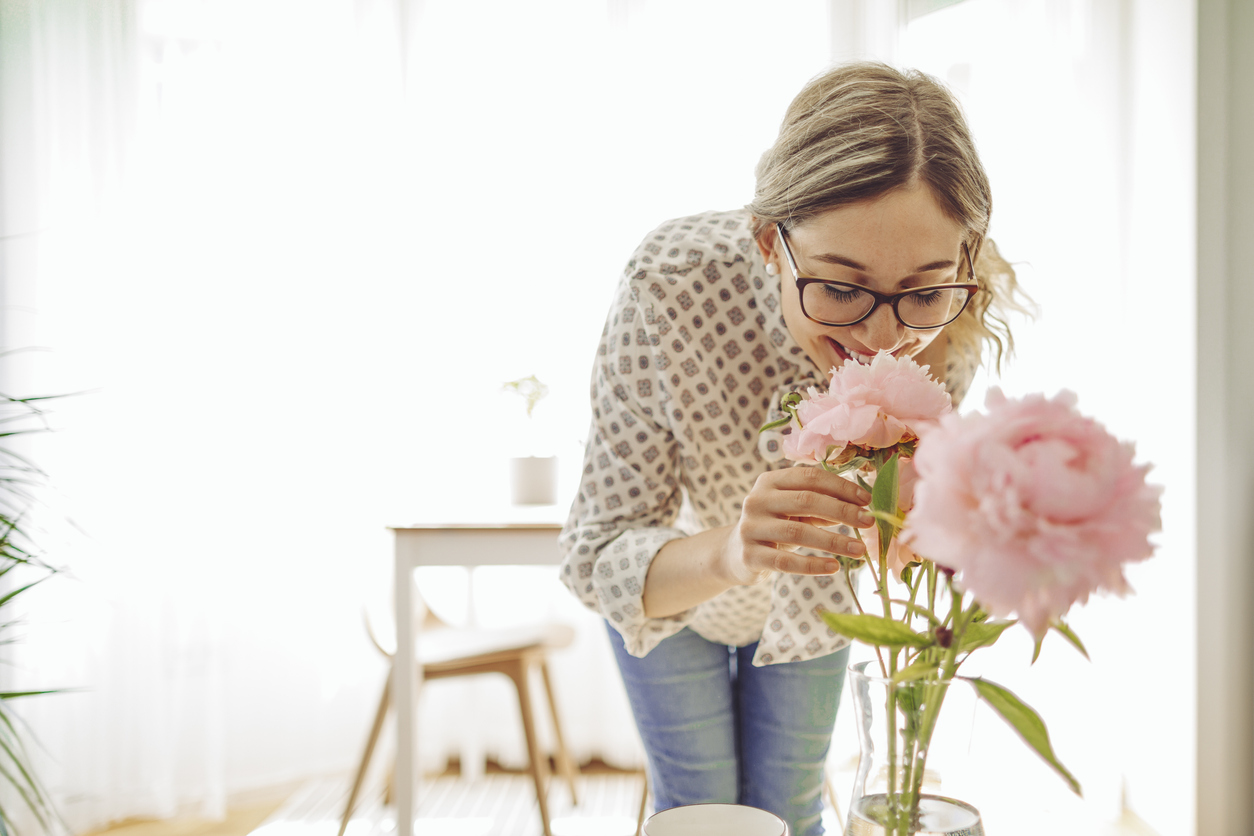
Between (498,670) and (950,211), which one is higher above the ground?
(950,211)

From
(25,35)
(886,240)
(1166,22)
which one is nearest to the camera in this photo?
(886,240)

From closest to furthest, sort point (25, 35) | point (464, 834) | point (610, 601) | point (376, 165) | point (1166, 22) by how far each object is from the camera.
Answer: point (610, 601)
point (1166, 22)
point (464, 834)
point (25, 35)
point (376, 165)

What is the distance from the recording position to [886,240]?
72cm

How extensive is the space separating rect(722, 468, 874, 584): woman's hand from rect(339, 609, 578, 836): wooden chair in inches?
61.1

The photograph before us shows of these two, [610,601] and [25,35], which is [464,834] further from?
[25,35]

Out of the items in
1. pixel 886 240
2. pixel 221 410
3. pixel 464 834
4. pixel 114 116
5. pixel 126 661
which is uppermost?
pixel 114 116

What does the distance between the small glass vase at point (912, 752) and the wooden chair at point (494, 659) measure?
1.75 m

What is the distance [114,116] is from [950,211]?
252cm

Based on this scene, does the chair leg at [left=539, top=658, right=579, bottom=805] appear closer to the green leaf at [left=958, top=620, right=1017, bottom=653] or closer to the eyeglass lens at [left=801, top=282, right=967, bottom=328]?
the eyeglass lens at [left=801, top=282, right=967, bottom=328]

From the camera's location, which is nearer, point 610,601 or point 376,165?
point 610,601

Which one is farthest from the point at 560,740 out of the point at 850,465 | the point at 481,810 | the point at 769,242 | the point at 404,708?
the point at 850,465

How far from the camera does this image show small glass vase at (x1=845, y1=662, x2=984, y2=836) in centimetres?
39

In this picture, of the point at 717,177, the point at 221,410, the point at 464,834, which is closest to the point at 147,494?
the point at 221,410

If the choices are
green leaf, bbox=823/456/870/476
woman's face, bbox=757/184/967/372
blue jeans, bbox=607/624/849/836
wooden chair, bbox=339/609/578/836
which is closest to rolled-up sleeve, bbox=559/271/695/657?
blue jeans, bbox=607/624/849/836
